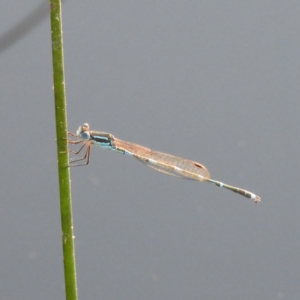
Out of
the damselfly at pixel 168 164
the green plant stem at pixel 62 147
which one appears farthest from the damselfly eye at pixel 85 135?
the green plant stem at pixel 62 147

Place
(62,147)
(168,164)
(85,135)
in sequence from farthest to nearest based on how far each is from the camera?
(168,164) < (85,135) < (62,147)

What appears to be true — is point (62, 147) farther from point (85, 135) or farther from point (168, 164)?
point (168, 164)

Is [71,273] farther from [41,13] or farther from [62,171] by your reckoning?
[41,13]

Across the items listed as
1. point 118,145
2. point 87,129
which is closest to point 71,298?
point 87,129

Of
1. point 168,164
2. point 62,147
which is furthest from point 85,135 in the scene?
point 62,147

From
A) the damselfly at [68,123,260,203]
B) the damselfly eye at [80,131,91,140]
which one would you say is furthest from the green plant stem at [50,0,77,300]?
the damselfly at [68,123,260,203]

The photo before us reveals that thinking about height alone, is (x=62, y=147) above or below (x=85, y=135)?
below

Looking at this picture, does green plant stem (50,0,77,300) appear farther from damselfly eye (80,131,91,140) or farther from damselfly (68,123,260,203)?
damselfly (68,123,260,203)

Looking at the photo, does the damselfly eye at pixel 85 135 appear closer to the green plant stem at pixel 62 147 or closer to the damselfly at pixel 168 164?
the damselfly at pixel 168 164
